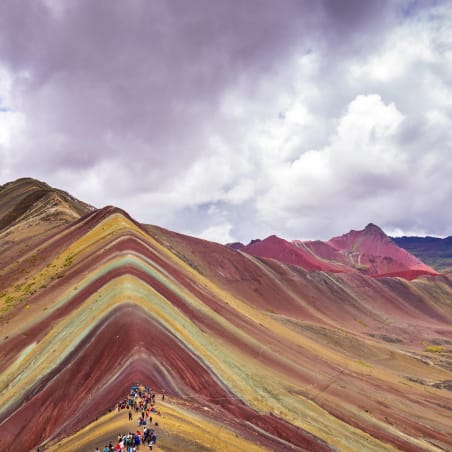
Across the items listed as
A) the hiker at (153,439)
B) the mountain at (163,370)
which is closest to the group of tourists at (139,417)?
the hiker at (153,439)

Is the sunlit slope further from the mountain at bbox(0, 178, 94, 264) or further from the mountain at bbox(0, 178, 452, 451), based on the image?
the mountain at bbox(0, 178, 94, 264)

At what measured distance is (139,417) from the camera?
551 inches

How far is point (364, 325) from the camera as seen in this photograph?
87438 mm

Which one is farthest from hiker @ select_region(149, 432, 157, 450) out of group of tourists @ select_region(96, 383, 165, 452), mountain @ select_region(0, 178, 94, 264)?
mountain @ select_region(0, 178, 94, 264)

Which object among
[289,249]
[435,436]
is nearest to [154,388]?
[435,436]

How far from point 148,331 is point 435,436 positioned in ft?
72.0

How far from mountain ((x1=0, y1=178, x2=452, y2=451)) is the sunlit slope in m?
0.11

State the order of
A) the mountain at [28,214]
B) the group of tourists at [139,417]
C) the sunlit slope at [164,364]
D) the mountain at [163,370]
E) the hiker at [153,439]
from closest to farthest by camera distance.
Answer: the group of tourists at [139,417], the hiker at [153,439], the mountain at [163,370], the sunlit slope at [164,364], the mountain at [28,214]

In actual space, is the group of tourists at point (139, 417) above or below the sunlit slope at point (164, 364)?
below

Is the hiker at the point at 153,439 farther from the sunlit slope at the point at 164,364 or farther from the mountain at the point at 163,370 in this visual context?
the sunlit slope at the point at 164,364

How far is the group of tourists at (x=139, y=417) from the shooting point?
11.9 m

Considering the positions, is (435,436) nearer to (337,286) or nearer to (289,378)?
(289,378)

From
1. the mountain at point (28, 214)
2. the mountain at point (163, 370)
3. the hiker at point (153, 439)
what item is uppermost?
the mountain at point (28, 214)

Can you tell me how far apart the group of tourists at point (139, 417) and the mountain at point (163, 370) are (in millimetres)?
429
